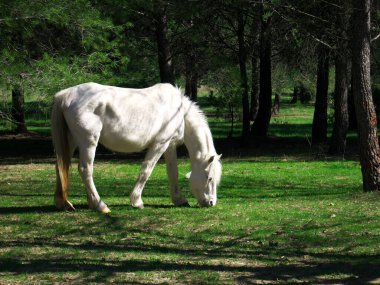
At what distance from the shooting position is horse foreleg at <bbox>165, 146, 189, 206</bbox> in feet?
34.6

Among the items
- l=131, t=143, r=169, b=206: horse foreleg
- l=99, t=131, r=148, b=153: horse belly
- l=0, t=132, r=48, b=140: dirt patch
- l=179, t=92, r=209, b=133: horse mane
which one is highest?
l=179, t=92, r=209, b=133: horse mane

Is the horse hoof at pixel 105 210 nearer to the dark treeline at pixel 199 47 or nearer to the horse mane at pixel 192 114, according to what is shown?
the horse mane at pixel 192 114

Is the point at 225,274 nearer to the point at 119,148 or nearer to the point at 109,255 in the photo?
the point at 109,255

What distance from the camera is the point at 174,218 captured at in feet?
30.0

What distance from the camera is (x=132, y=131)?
996 centimetres

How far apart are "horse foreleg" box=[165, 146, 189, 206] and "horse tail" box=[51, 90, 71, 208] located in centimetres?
169

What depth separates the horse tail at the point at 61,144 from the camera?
379 inches

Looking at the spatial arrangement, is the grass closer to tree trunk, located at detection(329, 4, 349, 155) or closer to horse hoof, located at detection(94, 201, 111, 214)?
horse hoof, located at detection(94, 201, 111, 214)

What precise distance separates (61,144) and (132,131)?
102 centimetres

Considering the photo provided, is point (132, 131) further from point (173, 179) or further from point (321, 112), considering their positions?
point (321, 112)

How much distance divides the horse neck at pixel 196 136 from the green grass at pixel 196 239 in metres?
0.80

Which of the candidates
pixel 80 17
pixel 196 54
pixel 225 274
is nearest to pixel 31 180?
pixel 80 17

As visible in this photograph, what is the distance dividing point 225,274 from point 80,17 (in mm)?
9591

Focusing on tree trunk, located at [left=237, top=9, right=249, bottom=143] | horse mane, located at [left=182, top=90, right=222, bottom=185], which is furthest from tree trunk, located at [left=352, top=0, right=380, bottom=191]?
tree trunk, located at [left=237, top=9, right=249, bottom=143]
